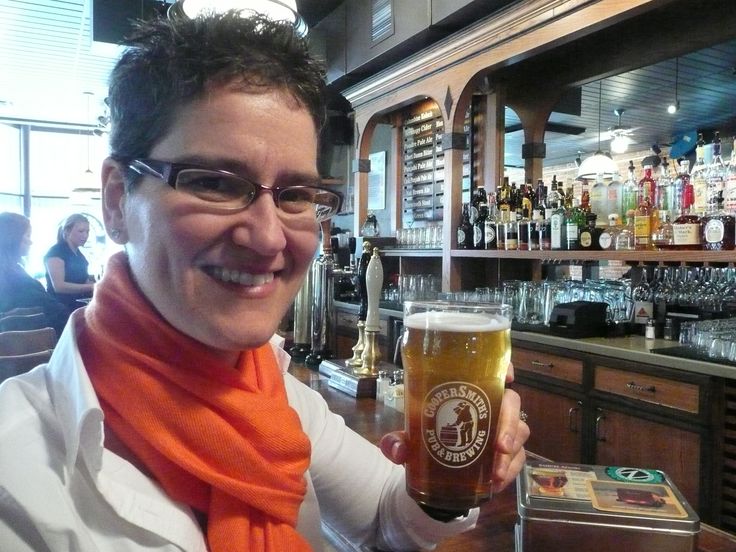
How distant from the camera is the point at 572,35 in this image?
2.71 m

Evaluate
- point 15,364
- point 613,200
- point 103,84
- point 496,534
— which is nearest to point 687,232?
point 613,200

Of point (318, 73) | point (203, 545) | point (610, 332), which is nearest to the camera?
point (203, 545)

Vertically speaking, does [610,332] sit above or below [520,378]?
above

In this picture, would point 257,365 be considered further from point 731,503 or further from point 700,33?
point 700,33

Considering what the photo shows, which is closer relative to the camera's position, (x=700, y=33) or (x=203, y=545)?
(x=203, y=545)

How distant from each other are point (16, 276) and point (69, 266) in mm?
1131

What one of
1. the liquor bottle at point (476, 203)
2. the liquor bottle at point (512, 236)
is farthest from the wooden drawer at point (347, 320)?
the liquor bottle at point (512, 236)

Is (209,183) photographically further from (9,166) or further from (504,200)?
(9,166)

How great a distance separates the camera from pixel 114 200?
85 cm

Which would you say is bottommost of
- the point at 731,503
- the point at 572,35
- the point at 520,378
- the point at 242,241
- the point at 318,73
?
the point at 731,503

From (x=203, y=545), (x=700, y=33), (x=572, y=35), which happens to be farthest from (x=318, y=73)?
(x=700, y=33)

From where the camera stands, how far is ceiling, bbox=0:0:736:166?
5160 millimetres

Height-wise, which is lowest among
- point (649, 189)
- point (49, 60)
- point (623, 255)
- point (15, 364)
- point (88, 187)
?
point (15, 364)

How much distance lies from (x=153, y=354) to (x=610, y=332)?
258 centimetres
